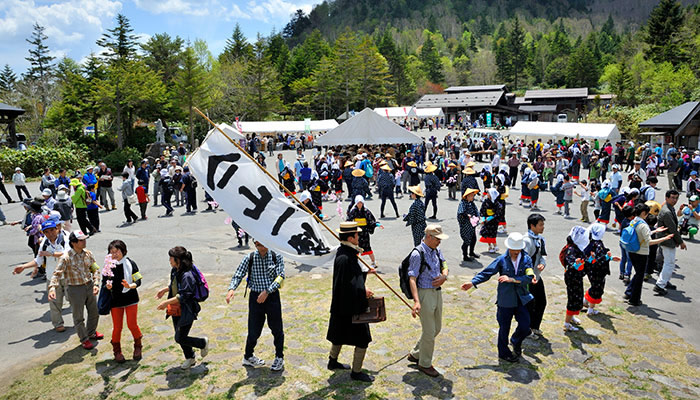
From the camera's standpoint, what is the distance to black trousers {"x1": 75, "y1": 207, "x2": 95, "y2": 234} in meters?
12.4

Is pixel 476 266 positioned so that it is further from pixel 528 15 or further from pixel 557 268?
pixel 528 15

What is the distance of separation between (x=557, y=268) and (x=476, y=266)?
62.5 inches

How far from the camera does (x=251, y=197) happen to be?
17.3 feet

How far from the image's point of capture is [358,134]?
22.6 metres

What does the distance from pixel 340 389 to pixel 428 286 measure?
141cm

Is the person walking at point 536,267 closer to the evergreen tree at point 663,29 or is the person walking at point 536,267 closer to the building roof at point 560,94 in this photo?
the evergreen tree at point 663,29

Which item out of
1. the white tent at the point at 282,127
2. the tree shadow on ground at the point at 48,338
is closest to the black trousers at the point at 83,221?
the tree shadow on ground at the point at 48,338

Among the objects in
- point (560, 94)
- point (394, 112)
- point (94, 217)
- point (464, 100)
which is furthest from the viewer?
point (560, 94)

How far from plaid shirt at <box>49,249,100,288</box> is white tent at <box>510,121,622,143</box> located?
30.8 metres

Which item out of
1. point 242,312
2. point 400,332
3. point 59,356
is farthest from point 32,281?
point 400,332

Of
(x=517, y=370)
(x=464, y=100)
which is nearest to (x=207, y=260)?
(x=517, y=370)

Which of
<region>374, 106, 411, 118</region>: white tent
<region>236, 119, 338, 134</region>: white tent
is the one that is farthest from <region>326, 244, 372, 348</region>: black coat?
<region>374, 106, 411, 118</region>: white tent

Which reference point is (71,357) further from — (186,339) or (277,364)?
(277,364)

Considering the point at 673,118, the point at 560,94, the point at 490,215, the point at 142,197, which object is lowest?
the point at 490,215
